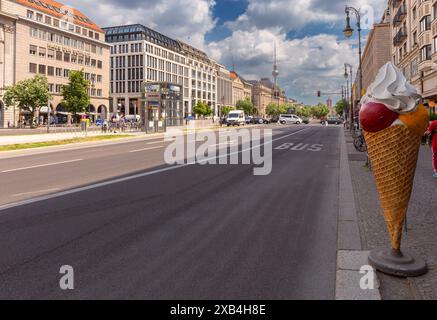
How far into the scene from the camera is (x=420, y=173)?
10.2 metres

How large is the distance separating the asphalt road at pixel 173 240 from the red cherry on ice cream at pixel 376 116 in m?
1.52

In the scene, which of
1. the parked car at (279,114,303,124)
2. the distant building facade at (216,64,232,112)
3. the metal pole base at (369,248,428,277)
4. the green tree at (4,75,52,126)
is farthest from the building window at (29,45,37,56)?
the distant building facade at (216,64,232,112)

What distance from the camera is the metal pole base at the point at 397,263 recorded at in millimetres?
3549

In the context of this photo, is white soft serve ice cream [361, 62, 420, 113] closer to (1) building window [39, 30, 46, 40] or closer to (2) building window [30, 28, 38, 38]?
(2) building window [30, 28, 38, 38]

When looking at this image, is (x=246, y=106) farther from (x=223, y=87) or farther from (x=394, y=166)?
(x=394, y=166)

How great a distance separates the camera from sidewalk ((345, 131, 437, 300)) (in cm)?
329

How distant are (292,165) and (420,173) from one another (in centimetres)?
384

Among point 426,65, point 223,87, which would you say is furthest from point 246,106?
point 426,65

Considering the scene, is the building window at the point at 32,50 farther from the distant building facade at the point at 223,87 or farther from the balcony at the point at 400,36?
the distant building facade at the point at 223,87

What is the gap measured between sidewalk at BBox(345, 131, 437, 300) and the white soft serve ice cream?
164 centimetres

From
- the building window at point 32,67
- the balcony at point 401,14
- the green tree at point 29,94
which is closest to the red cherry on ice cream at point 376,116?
the balcony at point 401,14

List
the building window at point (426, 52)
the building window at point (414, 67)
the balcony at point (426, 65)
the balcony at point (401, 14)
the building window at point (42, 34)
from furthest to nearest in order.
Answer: the building window at point (42, 34)
the balcony at point (401, 14)
the building window at point (414, 67)
the building window at point (426, 52)
the balcony at point (426, 65)

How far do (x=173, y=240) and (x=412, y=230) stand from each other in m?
3.22
